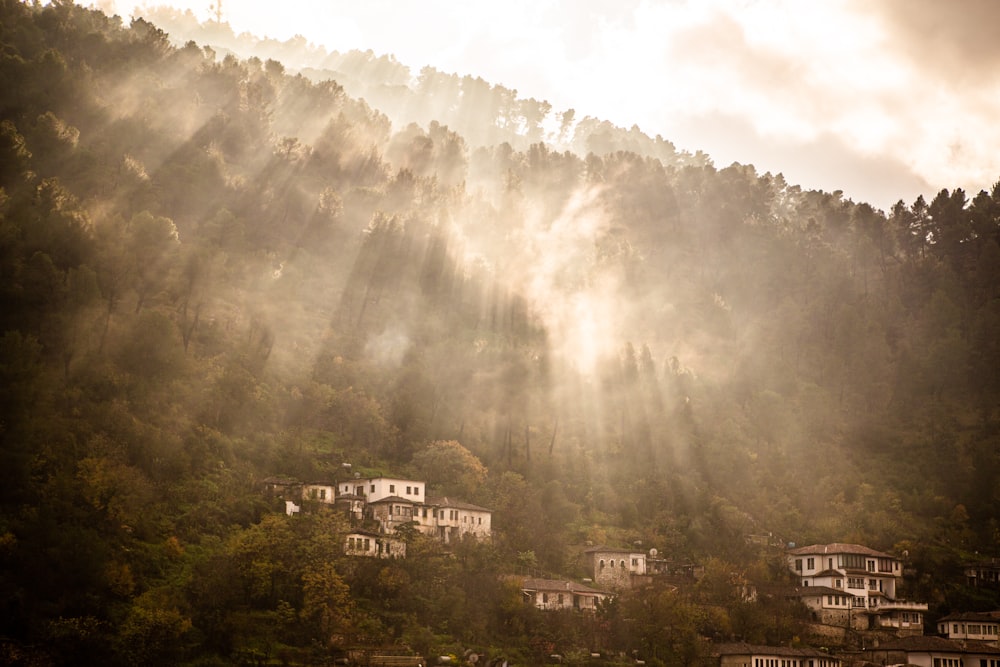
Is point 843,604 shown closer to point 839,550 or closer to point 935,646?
point 839,550

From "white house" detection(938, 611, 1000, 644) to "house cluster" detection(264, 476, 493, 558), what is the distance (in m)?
35.5

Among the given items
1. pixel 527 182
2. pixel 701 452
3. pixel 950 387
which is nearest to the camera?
pixel 701 452

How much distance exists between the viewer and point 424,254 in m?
113

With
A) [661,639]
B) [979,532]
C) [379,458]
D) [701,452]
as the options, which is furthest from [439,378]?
[979,532]

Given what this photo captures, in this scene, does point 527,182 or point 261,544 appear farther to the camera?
point 527,182

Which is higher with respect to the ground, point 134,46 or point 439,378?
point 134,46

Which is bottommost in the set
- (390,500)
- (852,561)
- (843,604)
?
(843,604)

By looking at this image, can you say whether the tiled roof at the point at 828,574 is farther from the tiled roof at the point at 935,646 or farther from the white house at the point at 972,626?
the white house at the point at 972,626

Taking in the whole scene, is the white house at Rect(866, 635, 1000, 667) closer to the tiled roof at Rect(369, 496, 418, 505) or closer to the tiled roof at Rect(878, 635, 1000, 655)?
the tiled roof at Rect(878, 635, 1000, 655)

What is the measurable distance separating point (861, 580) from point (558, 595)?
85.3 feet

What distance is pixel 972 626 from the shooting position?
7894 cm

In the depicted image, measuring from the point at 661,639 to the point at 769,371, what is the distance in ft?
162

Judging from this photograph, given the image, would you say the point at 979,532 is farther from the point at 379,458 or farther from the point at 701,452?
the point at 379,458

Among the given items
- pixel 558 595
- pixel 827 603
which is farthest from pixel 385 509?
pixel 827 603
